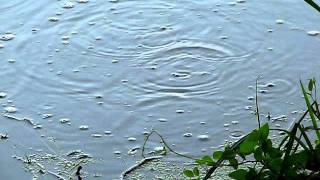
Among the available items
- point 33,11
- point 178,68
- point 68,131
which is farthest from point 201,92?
point 33,11

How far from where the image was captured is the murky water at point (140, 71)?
233 centimetres

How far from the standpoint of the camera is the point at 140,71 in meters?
2.69

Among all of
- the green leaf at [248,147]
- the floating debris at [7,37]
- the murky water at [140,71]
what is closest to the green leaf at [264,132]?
the green leaf at [248,147]

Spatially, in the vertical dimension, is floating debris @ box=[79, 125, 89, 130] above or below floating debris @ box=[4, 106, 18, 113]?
below

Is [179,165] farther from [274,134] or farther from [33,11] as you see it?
[33,11]

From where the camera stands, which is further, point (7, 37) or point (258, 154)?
point (7, 37)

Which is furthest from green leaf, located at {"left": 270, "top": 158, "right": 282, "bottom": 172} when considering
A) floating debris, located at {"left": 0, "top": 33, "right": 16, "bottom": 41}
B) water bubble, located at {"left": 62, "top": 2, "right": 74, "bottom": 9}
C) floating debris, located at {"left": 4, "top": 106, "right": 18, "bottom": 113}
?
water bubble, located at {"left": 62, "top": 2, "right": 74, "bottom": 9}

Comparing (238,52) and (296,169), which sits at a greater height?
(296,169)

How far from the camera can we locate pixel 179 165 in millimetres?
2150

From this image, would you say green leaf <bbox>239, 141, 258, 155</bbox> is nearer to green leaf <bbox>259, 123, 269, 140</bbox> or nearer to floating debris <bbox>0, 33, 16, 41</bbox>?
green leaf <bbox>259, 123, 269, 140</bbox>

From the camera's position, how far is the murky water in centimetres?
233

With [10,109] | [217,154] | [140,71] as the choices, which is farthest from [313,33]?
[217,154]

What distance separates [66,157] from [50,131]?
0.61 feet

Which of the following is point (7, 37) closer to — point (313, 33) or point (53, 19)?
point (53, 19)
